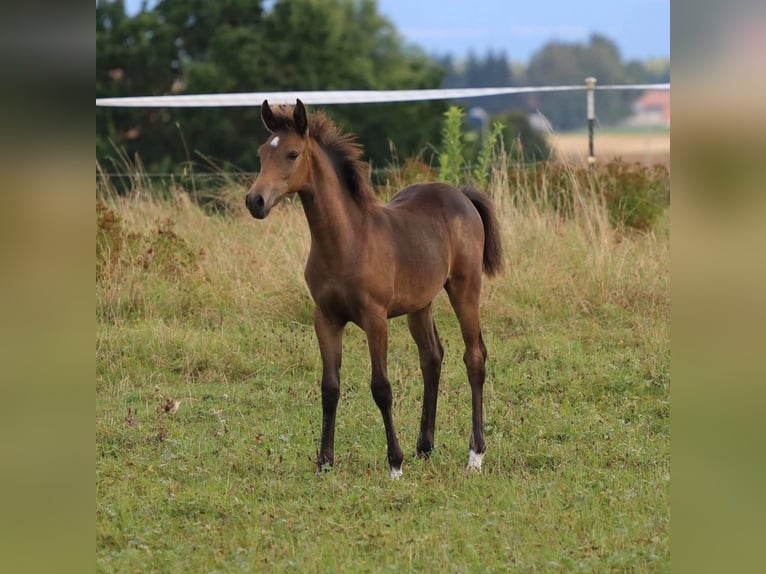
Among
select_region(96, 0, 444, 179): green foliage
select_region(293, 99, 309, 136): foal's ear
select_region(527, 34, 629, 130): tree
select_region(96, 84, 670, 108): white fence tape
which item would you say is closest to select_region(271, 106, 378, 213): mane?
select_region(293, 99, 309, 136): foal's ear

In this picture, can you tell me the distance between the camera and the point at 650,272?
30.6ft

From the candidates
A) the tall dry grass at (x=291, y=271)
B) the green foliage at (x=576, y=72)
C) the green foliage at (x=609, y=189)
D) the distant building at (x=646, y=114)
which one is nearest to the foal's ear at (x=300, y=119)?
the tall dry grass at (x=291, y=271)

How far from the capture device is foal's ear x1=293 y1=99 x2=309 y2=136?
4.88m

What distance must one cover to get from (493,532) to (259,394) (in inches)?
117

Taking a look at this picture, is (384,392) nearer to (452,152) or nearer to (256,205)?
(256,205)

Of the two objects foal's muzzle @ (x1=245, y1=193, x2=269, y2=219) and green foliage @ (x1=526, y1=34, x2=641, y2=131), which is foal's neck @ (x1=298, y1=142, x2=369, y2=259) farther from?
green foliage @ (x1=526, y1=34, x2=641, y2=131)

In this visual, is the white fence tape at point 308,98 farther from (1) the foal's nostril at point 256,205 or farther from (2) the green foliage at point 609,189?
(1) the foal's nostril at point 256,205

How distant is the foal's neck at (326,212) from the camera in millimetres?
5117
